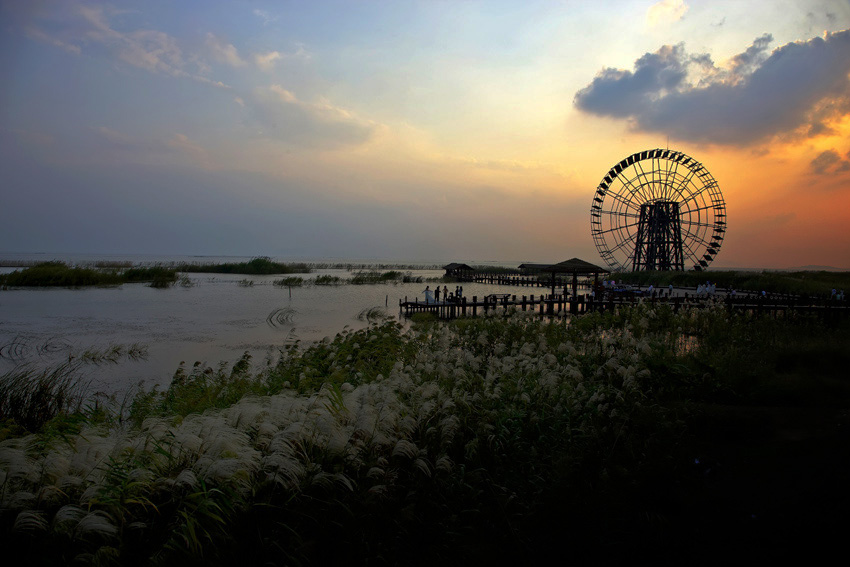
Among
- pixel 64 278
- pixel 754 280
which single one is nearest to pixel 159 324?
pixel 64 278

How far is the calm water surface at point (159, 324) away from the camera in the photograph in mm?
14500

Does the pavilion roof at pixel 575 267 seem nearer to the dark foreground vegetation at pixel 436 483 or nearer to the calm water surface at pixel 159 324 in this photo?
the calm water surface at pixel 159 324

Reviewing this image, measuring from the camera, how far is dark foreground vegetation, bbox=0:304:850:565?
11.5 ft

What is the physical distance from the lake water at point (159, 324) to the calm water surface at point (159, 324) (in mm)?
30

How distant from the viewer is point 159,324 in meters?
21.9

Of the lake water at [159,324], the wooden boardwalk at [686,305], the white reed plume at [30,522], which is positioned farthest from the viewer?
the wooden boardwalk at [686,305]

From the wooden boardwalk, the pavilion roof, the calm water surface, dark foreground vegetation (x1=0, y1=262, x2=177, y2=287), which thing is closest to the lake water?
the calm water surface

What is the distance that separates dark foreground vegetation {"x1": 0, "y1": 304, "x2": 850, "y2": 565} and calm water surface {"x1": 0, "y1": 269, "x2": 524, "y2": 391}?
8.98 metres

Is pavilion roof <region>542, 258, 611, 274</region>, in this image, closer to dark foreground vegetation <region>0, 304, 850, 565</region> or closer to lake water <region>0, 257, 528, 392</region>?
lake water <region>0, 257, 528, 392</region>

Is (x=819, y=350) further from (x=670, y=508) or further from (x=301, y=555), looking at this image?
(x=301, y=555)

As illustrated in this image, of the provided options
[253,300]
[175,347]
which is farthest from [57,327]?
[253,300]

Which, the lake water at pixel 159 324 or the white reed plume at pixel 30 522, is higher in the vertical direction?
the white reed plume at pixel 30 522

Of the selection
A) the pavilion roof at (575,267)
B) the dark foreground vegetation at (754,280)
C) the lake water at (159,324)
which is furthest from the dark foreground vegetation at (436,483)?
the dark foreground vegetation at (754,280)

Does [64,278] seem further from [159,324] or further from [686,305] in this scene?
[686,305]
